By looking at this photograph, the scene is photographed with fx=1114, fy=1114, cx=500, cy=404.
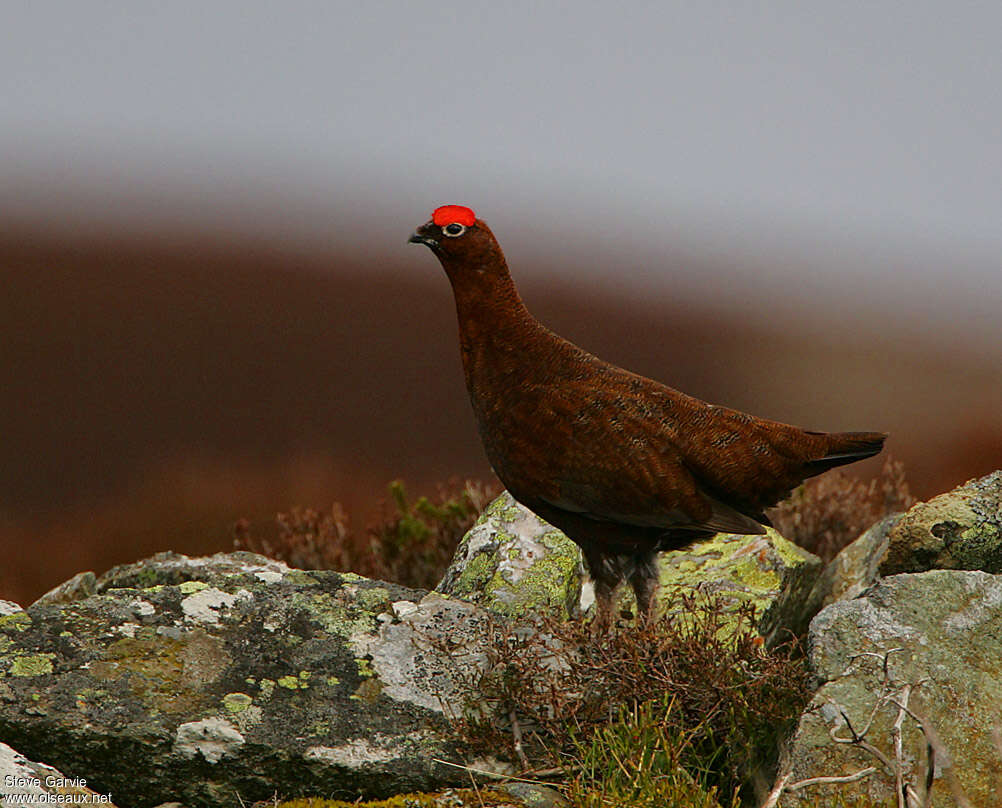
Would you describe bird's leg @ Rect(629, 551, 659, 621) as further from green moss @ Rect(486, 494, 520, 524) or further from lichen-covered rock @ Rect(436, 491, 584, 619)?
green moss @ Rect(486, 494, 520, 524)

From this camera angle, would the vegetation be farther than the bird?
No

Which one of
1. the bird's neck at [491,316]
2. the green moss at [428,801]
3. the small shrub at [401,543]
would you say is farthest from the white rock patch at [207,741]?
the small shrub at [401,543]

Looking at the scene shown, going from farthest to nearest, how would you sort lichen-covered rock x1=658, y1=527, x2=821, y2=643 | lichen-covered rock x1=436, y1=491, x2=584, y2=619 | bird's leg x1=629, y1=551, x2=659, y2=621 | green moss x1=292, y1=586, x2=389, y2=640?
lichen-covered rock x1=658, y1=527, x2=821, y2=643
lichen-covered rock x1=436, y1=491, x2=584, y2=619
bird's leg x1=629, y1=551, x2=659, y2=621
green moss x1=292, y1=586, x2=389, y2=640

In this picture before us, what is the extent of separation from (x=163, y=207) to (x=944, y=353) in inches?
590

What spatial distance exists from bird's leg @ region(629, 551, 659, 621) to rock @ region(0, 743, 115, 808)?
2.26m

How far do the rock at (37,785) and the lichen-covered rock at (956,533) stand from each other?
138 inches

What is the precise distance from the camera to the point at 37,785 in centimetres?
346

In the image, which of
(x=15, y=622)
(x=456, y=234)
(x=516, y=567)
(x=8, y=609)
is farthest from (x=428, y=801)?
(x=456, y=234)

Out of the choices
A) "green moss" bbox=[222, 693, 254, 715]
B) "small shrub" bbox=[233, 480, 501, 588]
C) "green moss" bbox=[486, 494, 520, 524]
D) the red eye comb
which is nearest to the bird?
the red eye comb

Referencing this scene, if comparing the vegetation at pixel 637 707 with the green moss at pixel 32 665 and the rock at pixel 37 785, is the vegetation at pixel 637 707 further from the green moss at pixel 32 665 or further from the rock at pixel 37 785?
the green moss at pixel 32 665

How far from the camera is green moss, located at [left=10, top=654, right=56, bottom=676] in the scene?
400 centimetres

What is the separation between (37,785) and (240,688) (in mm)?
790

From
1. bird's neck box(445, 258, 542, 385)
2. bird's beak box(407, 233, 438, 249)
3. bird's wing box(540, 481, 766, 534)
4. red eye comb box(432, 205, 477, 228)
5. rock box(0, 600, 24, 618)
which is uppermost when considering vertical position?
red eye comb box(432, 205, 477, 228)

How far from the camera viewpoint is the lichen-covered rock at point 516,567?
5375 millimetres
